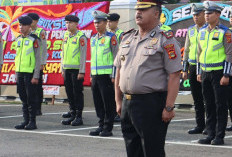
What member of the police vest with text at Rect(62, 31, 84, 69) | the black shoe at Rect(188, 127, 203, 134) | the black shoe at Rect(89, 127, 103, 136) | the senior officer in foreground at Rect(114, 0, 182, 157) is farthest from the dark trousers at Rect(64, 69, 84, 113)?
the senior officer in foreground at Rect(114, 0, 182, 157)

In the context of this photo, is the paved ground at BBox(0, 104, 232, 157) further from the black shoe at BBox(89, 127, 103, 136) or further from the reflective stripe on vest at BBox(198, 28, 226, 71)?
the reflective stripe on vest at BBox(198, 28, 226, 71)

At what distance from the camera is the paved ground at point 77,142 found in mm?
9273

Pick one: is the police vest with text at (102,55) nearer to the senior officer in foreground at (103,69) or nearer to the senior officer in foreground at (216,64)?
the senior officer in foreground at (103,69)

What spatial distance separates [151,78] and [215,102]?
170 inches

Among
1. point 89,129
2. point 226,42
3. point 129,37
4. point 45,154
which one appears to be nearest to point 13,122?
point 89,129

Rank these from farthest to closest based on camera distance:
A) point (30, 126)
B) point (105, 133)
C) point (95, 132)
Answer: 1. point (30, 126)
2. point (95, 132)
3. point (105, 133)

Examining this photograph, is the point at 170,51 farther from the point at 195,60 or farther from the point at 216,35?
the point at 195,60

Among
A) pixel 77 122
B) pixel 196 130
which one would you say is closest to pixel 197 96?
pixel 196 130

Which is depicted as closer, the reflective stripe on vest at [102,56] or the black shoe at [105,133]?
the black shoe at [105,133]

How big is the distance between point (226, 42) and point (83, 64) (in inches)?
135

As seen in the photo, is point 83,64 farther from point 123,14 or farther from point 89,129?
point 123,14

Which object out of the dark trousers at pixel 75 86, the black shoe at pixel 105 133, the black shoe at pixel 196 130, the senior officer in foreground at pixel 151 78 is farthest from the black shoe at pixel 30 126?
the senior officer in foreground at pixel 151 78

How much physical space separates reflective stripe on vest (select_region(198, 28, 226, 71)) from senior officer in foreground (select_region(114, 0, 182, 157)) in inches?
155

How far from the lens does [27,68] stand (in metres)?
12.1
